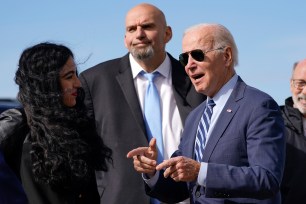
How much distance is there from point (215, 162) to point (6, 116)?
1.28 meters

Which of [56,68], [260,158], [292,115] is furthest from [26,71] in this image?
[292,115]

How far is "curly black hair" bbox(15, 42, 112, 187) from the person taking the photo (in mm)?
3621

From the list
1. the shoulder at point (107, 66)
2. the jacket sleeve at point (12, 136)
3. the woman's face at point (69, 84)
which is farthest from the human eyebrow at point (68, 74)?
the shoulder at point (107, 66)

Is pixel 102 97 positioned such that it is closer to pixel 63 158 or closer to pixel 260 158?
pixel 63 158

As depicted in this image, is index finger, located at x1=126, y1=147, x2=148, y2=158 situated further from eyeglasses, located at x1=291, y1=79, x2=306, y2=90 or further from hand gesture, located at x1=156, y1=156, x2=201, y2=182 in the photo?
eyeglasses, located at x1=291, y1=79, x2=306, y2=90

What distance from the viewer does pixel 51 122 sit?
3689 millimetres

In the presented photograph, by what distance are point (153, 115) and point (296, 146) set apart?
1223 millimetres

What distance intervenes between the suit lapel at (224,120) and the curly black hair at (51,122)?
2.79 feet

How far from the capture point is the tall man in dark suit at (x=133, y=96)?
4.61 m

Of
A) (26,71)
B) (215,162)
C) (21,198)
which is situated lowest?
(21,198)

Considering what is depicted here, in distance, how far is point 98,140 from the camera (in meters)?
4.06

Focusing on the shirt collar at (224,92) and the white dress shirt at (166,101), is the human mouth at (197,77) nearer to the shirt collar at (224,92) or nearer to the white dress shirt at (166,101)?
the shirt collar at (224,92)

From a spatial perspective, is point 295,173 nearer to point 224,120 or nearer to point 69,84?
point 224,120

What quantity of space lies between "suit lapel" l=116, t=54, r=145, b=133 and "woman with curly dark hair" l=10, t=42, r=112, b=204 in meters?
0.84
